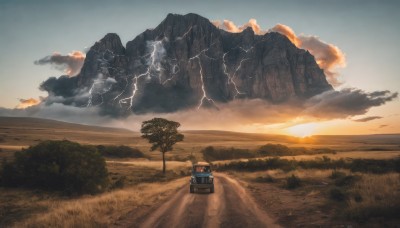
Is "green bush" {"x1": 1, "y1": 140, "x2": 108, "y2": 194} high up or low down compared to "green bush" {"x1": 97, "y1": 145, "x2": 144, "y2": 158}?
up

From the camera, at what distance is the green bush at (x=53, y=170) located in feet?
84.5

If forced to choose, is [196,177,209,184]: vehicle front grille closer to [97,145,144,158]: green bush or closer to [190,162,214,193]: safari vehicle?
[190,162,214,193]: safari vehicle

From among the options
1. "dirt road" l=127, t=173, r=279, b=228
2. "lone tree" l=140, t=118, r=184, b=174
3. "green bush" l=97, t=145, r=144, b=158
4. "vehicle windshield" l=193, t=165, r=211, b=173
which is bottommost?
"green bush" l=97, t=145, r=144, b=158

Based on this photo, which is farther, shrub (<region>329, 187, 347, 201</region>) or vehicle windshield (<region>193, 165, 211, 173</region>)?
vehicle windshield (<region>193, 165, 211, 173</region>)

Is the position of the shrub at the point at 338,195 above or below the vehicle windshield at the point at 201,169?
below

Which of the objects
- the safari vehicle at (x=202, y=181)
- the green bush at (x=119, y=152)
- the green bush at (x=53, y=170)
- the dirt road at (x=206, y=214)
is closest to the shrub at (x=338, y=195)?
the dirt road at (x=206, y=214)

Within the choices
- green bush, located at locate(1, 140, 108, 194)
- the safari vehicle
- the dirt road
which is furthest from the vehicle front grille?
green bush, located at locate(1, 140, 108, 194)

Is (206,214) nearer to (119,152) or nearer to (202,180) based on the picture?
(202,180)

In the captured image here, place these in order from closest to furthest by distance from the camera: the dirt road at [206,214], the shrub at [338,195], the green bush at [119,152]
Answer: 1. the dirt road at [206,214]
2. the shrub at [338,195]
3. the green bush at [119,152]

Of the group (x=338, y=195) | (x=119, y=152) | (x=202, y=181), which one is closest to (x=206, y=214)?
(x=338, y=195)

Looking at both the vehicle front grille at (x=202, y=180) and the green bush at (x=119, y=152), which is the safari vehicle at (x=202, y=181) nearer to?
the vehicle front grille at (x=202, y=180)

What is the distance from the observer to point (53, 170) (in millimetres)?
25406

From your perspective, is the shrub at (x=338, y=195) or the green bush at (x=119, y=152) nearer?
the shrub at (x=338, y=195)

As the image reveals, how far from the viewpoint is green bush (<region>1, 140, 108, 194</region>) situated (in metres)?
25.8
